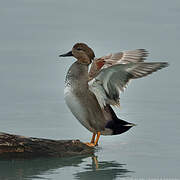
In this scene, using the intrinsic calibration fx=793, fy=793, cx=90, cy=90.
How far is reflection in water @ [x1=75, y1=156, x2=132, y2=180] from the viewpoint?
7598 mm

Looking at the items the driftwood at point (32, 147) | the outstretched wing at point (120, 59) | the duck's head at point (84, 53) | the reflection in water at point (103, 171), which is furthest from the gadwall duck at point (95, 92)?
the reflection in water at point (103, 171)

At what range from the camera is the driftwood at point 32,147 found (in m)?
8.14

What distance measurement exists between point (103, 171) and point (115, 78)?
1.22m

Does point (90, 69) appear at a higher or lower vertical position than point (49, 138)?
higher

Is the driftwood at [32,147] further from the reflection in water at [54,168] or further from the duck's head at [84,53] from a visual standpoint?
the duck's head at [84,53]

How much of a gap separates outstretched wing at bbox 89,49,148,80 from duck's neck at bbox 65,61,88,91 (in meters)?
0.64

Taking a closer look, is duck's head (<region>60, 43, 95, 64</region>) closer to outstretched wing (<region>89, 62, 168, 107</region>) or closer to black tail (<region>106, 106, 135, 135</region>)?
outstretched wing (<region>89, 62, 168, 107</region>)

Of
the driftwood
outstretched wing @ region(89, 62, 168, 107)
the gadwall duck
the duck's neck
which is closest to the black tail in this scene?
the gadwall duck

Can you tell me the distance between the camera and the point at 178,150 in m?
8.59

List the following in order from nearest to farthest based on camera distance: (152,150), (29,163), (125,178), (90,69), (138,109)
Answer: (125,178) < (29,163) < (152,150) < (90,69) < (138,109)

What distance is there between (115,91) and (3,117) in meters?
1.84

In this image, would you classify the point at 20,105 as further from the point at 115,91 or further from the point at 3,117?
the point at 115,91

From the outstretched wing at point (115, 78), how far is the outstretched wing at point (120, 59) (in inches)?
36.2

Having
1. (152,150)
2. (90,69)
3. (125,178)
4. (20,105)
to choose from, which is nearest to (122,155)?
(152,150)
